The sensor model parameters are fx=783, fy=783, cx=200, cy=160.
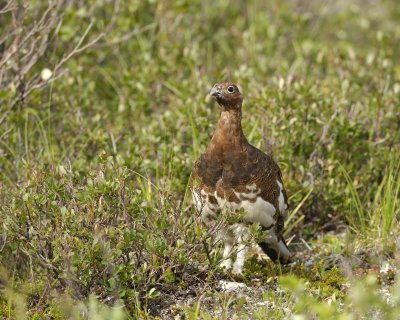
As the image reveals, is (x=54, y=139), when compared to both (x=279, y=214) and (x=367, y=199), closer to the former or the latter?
(x=279, y=214)

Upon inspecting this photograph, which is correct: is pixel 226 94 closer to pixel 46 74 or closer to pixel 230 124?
pixel 230 124

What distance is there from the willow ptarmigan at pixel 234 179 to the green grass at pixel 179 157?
0.58ft

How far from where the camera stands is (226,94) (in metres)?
4.77

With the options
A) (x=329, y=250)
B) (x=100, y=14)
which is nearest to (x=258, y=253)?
(x=329, y=250)

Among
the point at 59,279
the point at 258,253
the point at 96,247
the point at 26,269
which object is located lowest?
the point at 258,253

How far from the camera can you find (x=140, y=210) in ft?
13.7

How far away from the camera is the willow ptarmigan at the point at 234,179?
15.0 feet

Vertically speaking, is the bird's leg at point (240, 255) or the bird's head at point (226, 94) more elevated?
the bird's head at point (226, 94)

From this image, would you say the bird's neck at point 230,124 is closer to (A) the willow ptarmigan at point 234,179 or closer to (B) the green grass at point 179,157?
(A) the willow ptarmigan at point 234,179

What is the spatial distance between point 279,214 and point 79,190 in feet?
4.48

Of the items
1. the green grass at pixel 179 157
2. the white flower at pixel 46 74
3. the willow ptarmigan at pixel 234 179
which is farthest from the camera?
the white flower at pixel 46 74

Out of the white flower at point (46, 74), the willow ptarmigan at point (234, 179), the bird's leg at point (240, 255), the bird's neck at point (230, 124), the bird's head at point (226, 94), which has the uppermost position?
the bird's head at point (226, 94)

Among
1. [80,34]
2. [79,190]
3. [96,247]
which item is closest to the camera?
[96,247]

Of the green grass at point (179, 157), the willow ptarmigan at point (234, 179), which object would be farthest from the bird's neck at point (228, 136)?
the green grass at point (179, 157)
